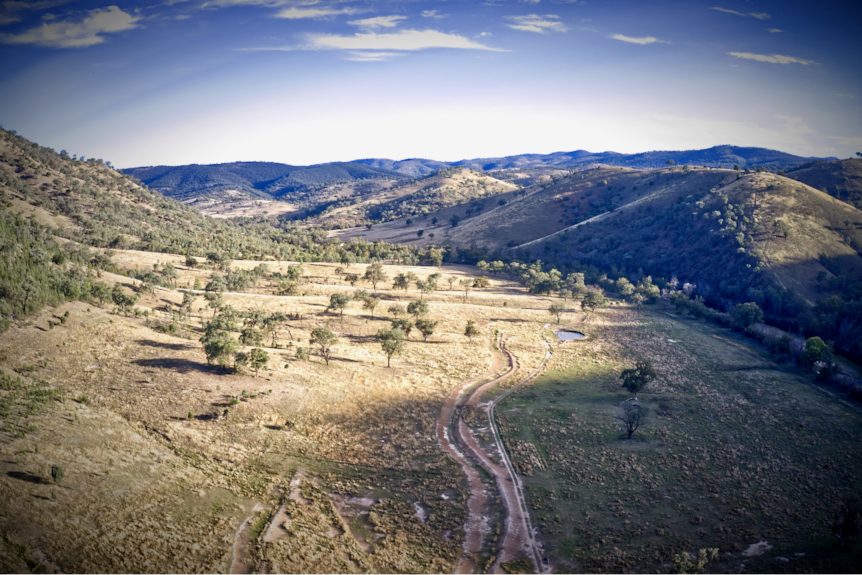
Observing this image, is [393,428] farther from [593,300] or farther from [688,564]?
[593,300]

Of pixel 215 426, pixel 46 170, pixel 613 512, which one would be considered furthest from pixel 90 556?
pixel 46 170

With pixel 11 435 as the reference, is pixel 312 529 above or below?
below

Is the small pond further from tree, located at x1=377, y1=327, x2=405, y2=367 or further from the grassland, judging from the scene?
tree, located at x1=377, y1=327, x2=405, y2=367

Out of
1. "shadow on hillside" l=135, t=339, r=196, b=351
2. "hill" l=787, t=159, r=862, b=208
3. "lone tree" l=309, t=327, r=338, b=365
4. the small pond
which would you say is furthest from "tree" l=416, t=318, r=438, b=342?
"hill" l=787, t=159, r=862, b=208

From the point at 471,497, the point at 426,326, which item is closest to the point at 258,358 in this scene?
the point at 471,497

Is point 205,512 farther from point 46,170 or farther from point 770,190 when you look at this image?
point 770,190
